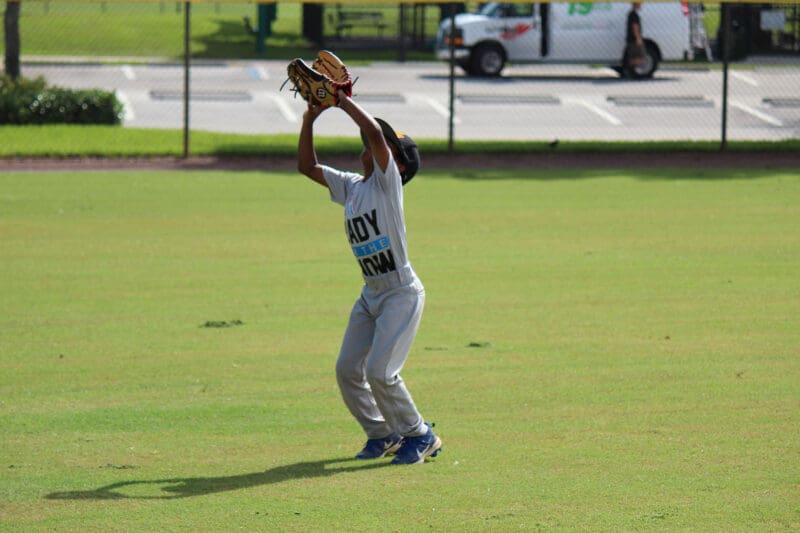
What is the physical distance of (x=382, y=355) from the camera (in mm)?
6992

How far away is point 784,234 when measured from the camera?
14.7 meters

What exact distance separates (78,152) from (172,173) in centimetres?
211

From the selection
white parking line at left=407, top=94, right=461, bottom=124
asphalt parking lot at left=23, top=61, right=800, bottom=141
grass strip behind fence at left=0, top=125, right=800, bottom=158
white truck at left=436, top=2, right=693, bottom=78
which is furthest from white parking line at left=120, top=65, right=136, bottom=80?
grass strip behind fence at left=0, top=125, right=800, bottom=158

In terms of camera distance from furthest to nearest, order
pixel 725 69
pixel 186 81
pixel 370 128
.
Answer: pixel 725 69
pixel 186 81
pixel 370 128

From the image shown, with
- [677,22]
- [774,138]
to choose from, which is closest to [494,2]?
[677,22]

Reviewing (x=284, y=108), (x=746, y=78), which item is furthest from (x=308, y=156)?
(x=746, y=78)

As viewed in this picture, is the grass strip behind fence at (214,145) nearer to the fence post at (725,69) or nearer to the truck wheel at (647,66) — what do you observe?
the fence post at (725,69)

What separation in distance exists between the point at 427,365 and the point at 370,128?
3026 mm

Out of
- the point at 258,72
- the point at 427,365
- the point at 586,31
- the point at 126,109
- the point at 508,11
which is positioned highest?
the point at 508,11

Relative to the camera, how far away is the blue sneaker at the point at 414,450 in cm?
721

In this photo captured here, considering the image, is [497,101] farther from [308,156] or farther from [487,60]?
[308,156]

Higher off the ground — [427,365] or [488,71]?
[488,71]

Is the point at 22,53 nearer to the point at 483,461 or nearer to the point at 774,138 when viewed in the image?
the point at 774,138

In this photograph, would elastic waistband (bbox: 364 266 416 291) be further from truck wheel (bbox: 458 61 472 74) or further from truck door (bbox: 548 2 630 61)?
truck wheel (bbox: 458 61 472 74)
